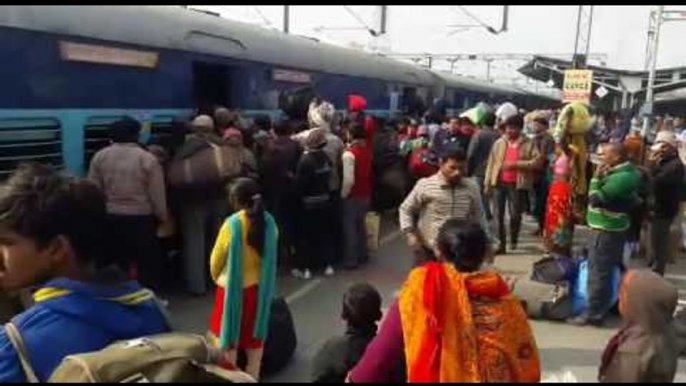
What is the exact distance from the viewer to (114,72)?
5.64 m

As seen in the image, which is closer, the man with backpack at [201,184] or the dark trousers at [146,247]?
the dark trousers at [146,247]

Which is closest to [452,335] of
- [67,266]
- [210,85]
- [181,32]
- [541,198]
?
[67,266]

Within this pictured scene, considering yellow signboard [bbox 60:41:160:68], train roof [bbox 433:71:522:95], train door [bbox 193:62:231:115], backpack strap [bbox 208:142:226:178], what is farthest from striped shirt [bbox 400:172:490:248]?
train roof [bbox 433:71:522:95]

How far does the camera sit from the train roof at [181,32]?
16.4 ft

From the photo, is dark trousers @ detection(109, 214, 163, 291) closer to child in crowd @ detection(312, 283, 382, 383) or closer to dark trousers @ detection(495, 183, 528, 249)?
child in crowd @ detection(312, 283, 382, 383)

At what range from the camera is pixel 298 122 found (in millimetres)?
8242

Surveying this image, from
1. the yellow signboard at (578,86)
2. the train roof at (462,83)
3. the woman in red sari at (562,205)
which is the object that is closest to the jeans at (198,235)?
the woman in red sari at (562,205)

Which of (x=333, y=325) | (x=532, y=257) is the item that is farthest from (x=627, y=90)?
(x=333, y=325)

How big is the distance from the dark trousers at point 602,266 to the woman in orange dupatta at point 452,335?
3311 millimetres

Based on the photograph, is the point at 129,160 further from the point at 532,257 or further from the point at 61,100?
the point at 532,257

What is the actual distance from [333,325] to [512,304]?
10.9 feet

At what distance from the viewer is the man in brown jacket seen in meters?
7.91

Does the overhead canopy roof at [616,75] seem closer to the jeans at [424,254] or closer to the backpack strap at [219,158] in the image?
the backpack strap at [219,158]

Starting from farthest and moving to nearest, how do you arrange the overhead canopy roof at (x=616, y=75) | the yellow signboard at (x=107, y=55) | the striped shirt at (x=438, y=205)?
the overhead canopy roof at (x=616, y=75)
the yellow signboard at (x=107, y=55)
the striped shirt at (x=438, y=205)
